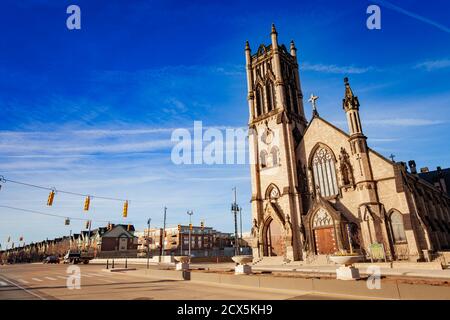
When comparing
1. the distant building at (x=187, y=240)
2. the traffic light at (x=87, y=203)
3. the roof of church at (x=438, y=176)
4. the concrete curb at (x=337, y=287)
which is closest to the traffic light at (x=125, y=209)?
the traffic light at (x=87, y=203)

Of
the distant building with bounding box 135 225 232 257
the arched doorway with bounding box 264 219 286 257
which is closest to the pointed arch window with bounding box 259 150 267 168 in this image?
the arched doorway with bounding box 264 219 286 257

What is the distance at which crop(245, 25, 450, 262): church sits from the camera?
1068 inches

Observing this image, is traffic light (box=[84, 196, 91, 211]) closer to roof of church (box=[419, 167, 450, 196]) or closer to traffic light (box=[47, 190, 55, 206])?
traffic light (box=[47, 190, 55, 206])

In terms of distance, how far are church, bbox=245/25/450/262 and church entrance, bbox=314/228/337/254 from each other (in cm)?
11

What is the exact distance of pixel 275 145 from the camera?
37.9 metres

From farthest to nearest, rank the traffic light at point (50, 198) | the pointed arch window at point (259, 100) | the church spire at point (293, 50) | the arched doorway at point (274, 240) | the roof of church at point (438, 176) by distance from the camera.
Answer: the roof of church at point (438, 176), the church spire at point (293, 50), the pointed arch window at point (259, 100), the arched doorway at point (274, 240), the traffic light at point (50, 198)

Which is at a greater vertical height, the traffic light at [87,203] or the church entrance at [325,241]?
the traffic light at [87,203]

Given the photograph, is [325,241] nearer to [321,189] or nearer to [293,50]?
[321,189]

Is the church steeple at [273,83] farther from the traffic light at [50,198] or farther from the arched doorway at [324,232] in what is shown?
the traffic light at [50,198]

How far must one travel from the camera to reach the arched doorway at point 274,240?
34.2 metres

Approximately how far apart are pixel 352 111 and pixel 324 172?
25.8ft

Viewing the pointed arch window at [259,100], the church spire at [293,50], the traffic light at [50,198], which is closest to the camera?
the traffic light at [50,198]

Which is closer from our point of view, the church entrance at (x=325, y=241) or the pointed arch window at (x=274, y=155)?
the church entrance at (x=325, y=241)

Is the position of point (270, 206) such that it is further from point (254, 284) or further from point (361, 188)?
point (254, 284)
